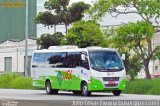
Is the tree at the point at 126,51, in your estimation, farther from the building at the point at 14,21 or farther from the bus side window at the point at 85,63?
the building at the point at 14,21

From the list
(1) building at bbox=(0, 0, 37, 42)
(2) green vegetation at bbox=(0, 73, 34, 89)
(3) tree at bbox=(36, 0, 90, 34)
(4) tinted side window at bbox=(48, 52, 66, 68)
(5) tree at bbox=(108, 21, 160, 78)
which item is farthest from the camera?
(1) building at bbox=(0, 0, 37, 42)

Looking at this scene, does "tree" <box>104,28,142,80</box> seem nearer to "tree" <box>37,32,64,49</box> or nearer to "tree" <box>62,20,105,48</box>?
"tree" <box>62,20,105,48</box>

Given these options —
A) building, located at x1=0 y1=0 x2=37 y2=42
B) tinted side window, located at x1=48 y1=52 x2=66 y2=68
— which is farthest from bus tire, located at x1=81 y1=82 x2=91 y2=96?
building, located at x1=0 y1=0 x2=37 y2=42

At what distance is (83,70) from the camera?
34438mm

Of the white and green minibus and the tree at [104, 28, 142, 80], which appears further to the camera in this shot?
the tree at [104, 28, 142, 80]

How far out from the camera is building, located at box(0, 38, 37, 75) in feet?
254

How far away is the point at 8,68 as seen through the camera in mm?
79625

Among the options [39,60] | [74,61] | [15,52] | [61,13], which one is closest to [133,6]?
[39,60]

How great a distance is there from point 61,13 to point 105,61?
89.3 feet

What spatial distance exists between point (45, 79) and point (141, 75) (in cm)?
2537

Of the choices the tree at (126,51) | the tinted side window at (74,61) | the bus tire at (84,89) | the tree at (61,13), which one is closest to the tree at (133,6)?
the tree at (126,51)

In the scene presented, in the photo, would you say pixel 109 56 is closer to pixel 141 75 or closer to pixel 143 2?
pixel 143 2

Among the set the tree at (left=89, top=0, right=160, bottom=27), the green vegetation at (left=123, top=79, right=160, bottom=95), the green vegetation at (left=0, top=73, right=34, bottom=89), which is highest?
the tree at (left=89, top=0, right=160, bottom=27)

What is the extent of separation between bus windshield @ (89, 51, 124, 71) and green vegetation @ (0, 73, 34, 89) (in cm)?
2050
